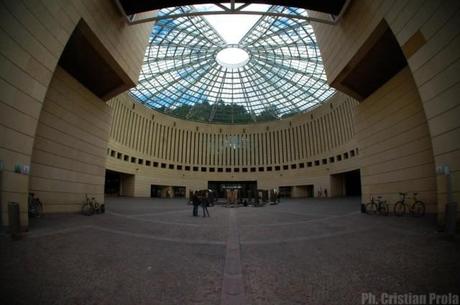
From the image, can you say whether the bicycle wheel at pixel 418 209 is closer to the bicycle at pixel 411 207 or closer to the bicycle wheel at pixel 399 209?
the bicycle at pixel 411 207

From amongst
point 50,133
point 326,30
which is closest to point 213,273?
point 50,133

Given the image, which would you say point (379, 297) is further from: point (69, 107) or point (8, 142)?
point (69, 107)

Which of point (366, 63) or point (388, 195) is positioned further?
point (388, 195)

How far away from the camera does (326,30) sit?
14766 millimetres

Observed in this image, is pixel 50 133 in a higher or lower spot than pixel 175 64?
lower

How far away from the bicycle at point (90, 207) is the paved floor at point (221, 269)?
6.32 m

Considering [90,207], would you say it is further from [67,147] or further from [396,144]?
[396,144]

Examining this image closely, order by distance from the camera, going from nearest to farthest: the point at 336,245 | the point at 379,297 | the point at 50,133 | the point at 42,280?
the point at 379,297, the point at 42,280, the point at 336,245, the point at 50,133

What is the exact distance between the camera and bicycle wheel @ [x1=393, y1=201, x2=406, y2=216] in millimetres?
11853

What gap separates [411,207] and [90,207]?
18116mm

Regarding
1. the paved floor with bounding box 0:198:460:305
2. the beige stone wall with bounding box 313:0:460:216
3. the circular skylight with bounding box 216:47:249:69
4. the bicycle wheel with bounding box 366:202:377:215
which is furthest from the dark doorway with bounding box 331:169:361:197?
the paved floor with bounding box 0:198:460:305

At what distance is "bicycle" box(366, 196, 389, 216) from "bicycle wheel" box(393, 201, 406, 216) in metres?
0.48

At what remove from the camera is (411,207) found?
11453 mm

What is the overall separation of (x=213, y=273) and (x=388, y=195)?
543 inches
